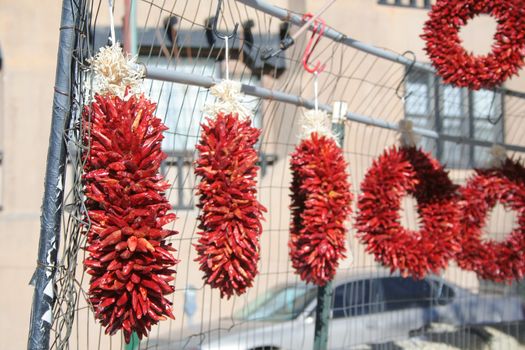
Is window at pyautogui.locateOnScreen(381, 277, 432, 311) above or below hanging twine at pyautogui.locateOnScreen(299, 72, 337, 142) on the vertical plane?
below

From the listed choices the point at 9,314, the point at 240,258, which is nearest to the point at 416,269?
the point at 240,258

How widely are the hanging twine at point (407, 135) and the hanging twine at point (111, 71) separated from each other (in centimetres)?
214

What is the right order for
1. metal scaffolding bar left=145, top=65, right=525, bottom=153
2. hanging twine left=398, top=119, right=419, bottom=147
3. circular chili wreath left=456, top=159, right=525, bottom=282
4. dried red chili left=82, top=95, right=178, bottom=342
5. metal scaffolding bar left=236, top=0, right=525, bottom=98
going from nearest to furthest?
dried red chili left=82, top=95, right=178, bottom=342
metal scaffolding bar left=145, top=65, right=525, bottom=153
metal scaffolding bar left=236, top=0, right=525, bottom=98
hanging twine left=398, top=119, right=419, bottom=147
circular chili wreath left=456, top=159, right=525, bottom=282

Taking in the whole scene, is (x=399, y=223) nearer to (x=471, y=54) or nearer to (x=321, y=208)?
(x=321, y=208)

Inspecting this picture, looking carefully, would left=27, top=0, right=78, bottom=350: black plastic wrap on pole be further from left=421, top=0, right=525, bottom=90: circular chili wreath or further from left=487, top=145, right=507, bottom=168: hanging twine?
left=487, top=145, right=507, bottom=168: hanging twine

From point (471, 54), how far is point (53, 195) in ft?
8.11

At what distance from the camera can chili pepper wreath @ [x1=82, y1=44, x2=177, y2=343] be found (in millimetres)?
1992

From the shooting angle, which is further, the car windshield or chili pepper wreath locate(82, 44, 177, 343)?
the car windshield

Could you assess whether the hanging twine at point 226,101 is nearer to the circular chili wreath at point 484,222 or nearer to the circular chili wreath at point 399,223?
the circular chili wreath at point 399,223

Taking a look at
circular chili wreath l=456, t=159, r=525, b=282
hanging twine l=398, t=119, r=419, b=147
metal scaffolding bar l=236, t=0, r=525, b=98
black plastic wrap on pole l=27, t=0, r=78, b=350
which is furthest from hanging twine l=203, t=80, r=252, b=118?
circular chili wreath l=456, t=159, r=525, b=282

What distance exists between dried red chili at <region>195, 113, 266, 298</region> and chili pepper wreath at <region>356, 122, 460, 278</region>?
115 cm

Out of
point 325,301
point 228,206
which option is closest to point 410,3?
point 325,301

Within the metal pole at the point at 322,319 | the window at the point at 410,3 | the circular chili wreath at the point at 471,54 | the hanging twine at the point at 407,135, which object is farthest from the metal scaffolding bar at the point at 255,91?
the window at the point at 410,3

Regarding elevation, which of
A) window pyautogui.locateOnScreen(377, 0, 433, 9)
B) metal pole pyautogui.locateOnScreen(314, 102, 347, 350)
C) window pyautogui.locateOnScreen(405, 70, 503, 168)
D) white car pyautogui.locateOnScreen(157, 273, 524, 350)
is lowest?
white car pyautogui.locateOnScreen(157, 273, 524, 350)
